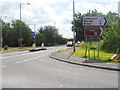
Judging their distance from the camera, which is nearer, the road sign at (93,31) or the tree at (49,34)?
the road sign at (93,31)

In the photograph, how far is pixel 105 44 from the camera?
3123cm

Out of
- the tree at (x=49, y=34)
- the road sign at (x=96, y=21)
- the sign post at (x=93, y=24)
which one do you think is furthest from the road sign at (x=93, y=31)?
the tree at (x=49, y=34)

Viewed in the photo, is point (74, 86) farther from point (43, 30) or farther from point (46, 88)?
point (43, 30)

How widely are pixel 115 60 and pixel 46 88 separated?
10.0 m

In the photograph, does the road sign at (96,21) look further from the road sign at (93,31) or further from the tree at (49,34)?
the tree at (49,34)

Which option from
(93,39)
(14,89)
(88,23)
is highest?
(88,23)

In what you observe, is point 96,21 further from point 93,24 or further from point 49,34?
point 49,34

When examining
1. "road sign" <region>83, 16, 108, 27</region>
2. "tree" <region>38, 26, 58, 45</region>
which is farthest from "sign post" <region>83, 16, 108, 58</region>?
"tree" <region>38, 26, 58, 45</region>

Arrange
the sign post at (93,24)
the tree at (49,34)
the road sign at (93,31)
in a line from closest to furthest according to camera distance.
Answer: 1. the road sign at (93,31)
2. the sign post at (93,24)
3. the tree at (49,34)

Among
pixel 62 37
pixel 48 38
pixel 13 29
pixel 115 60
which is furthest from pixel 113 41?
pixel 62 37

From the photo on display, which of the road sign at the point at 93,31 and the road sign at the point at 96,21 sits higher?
the road sign at the point at 96,21

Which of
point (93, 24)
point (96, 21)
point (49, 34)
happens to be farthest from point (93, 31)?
point (49, 34)

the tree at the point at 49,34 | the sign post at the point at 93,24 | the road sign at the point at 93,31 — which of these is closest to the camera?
the road sign at the point at 93,31

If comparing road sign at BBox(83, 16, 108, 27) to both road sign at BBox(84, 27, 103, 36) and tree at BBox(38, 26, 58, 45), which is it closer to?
road sign at BBox(84, 27, 103, 36)
